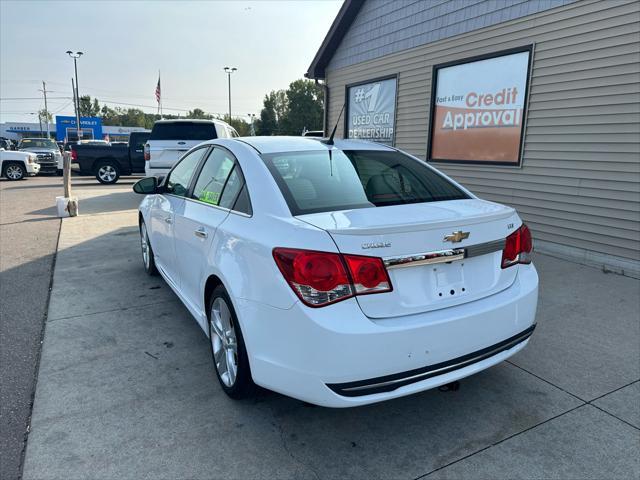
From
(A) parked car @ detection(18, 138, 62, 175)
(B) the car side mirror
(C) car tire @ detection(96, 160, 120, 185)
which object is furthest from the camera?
(A) parked car @ detection(18, 138, 62, 175)

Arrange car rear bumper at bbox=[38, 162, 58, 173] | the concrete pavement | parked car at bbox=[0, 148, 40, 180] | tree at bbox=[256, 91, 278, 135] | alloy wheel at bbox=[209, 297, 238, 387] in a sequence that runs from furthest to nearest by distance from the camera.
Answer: tree at bbox=[256, 91, 278, 135] < car rear bumper at bbox=[38, 162, 58, 173] < parked car at bbox=[0, 148, 40, 180] < alloy wheel at bbox=[209, 297, 238, 387] < the concrete pavement

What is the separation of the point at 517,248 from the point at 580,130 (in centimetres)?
436

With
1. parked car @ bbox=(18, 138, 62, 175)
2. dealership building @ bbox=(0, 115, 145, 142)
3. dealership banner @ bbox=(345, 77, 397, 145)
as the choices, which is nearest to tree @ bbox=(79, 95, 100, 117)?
dealership building @ bbox=(0, 115, 145, 142)

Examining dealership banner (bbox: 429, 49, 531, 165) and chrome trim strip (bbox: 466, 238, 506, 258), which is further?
dealership banner (bbox: 429, 49, 531, 165)

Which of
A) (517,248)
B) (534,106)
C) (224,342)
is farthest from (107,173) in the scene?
(517,248)

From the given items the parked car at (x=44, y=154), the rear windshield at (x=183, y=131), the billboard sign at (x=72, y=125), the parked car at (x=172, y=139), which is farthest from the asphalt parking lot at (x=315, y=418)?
the billboard sign at (x=72, y=125)

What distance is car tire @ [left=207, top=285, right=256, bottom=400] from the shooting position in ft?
8.56

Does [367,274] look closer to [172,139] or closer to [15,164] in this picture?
[172,139]

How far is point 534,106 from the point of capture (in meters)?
6.71

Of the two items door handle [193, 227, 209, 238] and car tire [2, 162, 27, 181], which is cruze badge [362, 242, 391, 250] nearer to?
door handle [193, 227, 209, 238]

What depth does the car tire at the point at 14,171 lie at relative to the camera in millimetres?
17984

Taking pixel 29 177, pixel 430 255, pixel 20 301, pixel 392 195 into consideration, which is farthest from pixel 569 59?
pixel 29 177

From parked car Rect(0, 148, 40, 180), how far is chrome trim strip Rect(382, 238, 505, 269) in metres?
20.1

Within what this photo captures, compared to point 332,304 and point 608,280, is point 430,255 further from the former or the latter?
point 608,280
